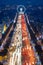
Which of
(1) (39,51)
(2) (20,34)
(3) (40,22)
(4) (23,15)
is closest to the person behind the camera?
(1) (39,51)

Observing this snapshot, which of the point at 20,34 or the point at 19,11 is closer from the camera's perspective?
the point at 20,34

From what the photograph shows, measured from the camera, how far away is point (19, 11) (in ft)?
67.9

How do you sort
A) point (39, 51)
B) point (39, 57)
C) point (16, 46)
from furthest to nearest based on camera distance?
point (16, 46), point (39, 51), point (39, 57)

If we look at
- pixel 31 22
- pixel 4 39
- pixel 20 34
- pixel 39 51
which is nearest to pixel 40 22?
pixel 31 22

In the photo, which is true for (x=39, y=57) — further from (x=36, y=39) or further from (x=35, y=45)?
(x=36, y=39)

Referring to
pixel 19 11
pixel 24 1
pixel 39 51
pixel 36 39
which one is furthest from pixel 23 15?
pixel 39 51

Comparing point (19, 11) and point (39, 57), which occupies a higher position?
point (39, 57)

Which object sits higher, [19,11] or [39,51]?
[39,51]

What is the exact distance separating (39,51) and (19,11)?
8838 millimetres

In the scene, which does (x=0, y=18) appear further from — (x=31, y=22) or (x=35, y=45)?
(x=35, y=45)

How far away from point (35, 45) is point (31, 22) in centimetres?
A: 412

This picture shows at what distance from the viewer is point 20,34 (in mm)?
15227

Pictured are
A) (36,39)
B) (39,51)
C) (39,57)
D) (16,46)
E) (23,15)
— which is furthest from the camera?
(23,15)

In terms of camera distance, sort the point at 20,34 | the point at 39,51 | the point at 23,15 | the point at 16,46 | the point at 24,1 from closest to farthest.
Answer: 1. the point at 39,51
2. the point at 16,46
3. the point at 20,34
4. the point at 24,1
5. the point at 23,15
